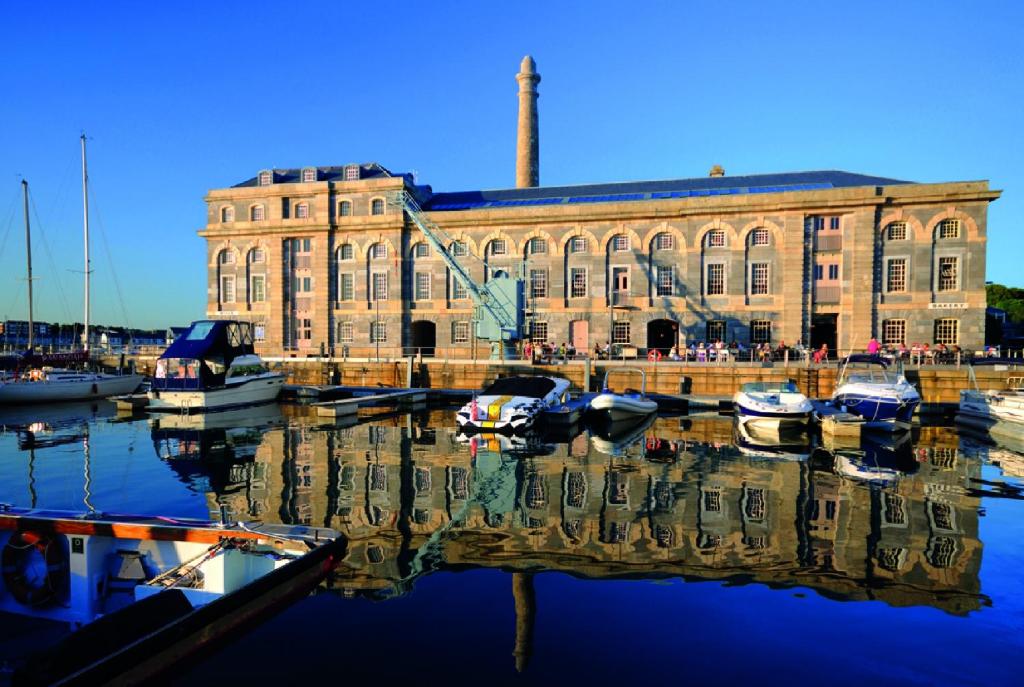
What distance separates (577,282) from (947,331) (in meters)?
24.6

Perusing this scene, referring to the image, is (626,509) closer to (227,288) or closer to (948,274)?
(948,274)

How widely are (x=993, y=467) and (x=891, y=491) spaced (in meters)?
6.10

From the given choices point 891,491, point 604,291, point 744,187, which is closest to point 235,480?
point 891,491

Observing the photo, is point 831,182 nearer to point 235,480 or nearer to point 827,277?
point 827,277

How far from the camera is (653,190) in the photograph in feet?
153

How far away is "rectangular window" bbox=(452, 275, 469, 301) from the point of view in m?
45.0

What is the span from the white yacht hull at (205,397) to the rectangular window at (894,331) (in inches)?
1551

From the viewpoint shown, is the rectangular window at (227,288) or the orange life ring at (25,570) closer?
the orange life ring at (25,570)

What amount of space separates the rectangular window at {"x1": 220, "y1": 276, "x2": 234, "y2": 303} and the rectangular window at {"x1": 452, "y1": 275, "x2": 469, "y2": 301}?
19.7 m

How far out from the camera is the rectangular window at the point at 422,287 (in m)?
46.1

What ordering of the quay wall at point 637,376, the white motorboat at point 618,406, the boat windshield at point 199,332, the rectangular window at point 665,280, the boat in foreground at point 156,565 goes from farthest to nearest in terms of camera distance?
the rectangular window at point 665,280 → the quay wall at point 637,376 → the boat windshield at point 199,332 → the white motorboat at point 618,406 → the boat in foreground at point 156,565

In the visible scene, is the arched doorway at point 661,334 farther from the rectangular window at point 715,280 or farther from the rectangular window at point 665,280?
the rectangular window at point 715,280

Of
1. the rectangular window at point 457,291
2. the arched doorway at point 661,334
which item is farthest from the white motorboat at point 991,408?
the rectangular window at point 457,291

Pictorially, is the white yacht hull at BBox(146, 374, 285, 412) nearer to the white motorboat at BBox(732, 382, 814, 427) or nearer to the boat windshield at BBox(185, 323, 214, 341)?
the boat windshield at BBox(185, 323, 214, 341)
